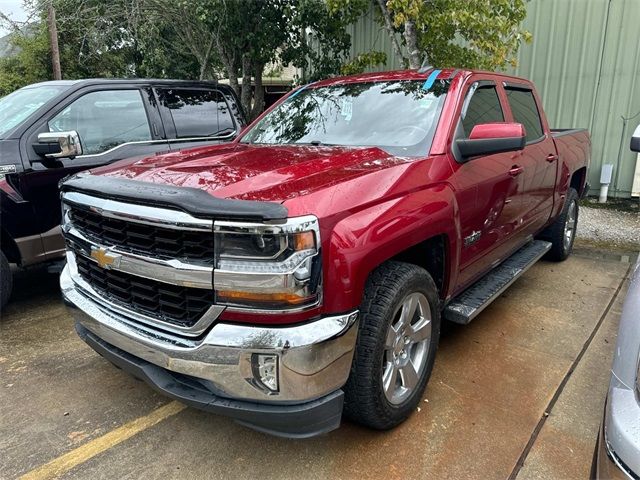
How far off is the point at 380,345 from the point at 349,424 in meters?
0.68

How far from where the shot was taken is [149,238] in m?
2.25

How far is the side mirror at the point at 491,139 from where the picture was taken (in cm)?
296

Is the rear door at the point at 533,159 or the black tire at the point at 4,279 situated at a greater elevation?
the rear door at the point at 533,159

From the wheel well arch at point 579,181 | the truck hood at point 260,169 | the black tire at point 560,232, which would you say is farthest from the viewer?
the wheel well arch at point 579,181

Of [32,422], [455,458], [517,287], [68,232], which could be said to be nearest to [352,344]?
[455,458]

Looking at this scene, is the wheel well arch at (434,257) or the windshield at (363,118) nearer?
the wheel well arch at (434,257)

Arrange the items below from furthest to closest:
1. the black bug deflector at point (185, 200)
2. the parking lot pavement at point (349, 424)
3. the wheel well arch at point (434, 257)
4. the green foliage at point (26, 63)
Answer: the green foliage at point (26, 63) < the wheel well arch at point (434, 257) < the parking lot pavement at point (349, 424) < the black bug deflector at point (185, 200)

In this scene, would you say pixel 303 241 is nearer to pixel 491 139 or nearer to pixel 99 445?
pixel 491 139

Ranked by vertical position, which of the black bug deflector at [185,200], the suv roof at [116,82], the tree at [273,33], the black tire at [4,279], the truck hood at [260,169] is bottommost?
the black tire at [4,279]

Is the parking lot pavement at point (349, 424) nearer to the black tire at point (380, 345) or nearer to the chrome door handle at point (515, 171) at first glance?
the black tire at point (380, 345)

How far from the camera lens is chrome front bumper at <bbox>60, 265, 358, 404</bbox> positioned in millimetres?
2039

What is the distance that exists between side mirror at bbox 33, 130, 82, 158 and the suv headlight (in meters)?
2.53

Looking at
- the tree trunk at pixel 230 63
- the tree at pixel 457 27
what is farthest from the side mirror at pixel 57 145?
the tree trunk at pixel 230 63

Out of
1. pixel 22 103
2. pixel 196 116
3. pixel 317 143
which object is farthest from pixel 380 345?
pixel 22 103
